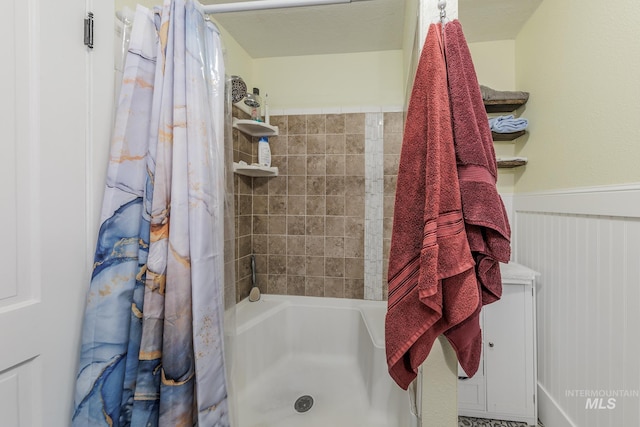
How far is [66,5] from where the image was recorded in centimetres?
68

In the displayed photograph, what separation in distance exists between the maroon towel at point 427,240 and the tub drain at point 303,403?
959 mm

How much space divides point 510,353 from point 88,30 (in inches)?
→ 80.5

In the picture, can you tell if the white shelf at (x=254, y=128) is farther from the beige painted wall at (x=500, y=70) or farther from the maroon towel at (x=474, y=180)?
the beige painted wall at (x=500, y=70)

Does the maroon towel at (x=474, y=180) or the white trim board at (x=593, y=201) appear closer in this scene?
the maroon towel at (x=474, y=180)

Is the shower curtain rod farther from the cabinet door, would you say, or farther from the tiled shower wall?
the cabinet door

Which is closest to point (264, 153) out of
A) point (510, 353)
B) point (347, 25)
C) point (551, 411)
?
point (347, 25)

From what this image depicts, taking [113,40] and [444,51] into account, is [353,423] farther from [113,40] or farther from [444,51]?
[113,40]

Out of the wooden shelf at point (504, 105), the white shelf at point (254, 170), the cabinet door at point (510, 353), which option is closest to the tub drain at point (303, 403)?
the cabinet door at point (510, 353)

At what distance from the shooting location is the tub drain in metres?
1.40

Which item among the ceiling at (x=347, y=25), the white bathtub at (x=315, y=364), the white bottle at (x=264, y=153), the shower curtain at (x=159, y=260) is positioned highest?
the ceiling at (x=347, y=25)

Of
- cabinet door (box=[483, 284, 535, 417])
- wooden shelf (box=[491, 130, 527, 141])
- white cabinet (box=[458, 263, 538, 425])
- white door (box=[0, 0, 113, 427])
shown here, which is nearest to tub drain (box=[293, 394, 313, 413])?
white cabinet (box=[458, 263, 538, 425])

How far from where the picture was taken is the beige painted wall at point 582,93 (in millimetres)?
908

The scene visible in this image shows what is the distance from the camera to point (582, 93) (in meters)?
1.12

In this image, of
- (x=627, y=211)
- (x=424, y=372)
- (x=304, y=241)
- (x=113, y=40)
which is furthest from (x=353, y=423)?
(x=113, y=40)
